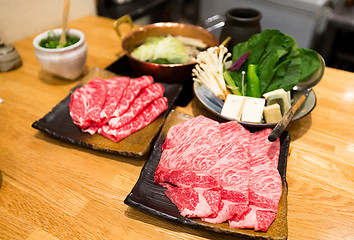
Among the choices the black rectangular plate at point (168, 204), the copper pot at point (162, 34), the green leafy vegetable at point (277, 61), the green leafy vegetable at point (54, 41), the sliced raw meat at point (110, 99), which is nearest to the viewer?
the black rectangular plate at point (168, 204)

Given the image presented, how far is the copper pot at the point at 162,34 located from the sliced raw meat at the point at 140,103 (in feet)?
0.38

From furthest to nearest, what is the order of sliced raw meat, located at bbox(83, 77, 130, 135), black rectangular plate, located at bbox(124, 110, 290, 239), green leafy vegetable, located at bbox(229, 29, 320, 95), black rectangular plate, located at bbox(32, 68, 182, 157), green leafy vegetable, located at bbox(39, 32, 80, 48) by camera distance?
green leafy vegetable, located at bbox(39, 32, 80, 48) < green leafy vegetable, located at bbox(229, 29, 320, 95) < sliced raw meat, located at bbox(83, 77, 130, 135) < black rectangular plate, located at bbox(32, 68, 182, 157) < black rectangular plate, located at bbox(124, 110, 290, 239)

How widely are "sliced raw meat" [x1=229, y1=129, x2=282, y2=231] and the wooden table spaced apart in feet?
0.37

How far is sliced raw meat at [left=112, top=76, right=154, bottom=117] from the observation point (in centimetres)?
152

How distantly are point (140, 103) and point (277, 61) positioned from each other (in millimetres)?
807

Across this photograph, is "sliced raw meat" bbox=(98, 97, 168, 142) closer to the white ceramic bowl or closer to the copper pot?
the copper pot

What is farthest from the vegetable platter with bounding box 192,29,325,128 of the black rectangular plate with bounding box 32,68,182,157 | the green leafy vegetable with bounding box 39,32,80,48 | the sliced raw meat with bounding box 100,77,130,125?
the green leafy vegetable with bounding box 39,32,80,48

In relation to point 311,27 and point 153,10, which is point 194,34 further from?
point 311,27

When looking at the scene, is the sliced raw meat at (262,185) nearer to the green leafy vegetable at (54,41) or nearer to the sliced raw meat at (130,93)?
the sliced raw meat at (130,93)

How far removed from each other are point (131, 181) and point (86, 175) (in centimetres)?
22

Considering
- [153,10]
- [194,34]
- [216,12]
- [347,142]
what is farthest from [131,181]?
[216,12]

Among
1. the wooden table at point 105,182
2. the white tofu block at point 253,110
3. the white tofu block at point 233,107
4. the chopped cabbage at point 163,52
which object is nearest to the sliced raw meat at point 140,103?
the wooden table at point 105,182

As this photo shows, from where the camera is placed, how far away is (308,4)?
375 cm

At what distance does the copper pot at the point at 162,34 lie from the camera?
1781 mm
